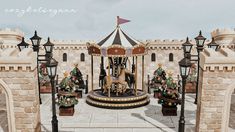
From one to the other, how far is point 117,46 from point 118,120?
4.36m

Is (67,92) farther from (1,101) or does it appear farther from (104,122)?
(1,101)

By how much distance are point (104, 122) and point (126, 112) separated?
6.90 ft

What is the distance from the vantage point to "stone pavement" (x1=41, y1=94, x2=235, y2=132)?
1191 cm

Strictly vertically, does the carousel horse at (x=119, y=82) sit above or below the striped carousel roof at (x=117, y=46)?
below

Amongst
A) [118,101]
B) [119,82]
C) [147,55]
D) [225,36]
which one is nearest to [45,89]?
[119,82]

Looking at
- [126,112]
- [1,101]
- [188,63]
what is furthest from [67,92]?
[188,63]

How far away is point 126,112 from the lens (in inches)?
568

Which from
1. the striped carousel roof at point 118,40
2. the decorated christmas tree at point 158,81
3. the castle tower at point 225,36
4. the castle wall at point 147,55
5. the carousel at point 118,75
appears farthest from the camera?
the castle wall at point 147,55

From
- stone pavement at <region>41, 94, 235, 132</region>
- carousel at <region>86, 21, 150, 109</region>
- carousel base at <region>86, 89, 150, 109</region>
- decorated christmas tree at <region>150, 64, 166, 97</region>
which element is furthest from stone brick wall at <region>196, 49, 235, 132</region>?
decorated christmas tree at <region>150, 64, 166, 97</region>

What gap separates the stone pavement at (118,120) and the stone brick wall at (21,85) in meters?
1.56

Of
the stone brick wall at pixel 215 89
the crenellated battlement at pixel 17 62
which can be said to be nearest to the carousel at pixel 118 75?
the stone brick wall at pixel 215 89

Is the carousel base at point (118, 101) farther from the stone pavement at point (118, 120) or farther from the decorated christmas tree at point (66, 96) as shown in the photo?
the decorated christmas tree at point (66, 96)

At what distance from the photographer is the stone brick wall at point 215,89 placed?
9781 mm

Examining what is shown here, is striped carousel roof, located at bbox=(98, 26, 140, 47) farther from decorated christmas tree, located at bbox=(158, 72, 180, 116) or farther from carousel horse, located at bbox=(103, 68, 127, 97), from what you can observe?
decorated christmas tree, located at bbox=(158, 72, 180, 116)
